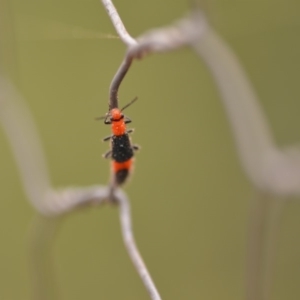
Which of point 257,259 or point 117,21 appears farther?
point 257,259

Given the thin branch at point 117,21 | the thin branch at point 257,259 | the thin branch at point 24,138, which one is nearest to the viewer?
the thin branch at point 117,21

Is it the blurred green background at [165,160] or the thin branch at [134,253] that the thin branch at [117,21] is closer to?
the thin branch at [134,253]

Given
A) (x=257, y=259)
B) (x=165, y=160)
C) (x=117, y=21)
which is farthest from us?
(x=165, y=160)

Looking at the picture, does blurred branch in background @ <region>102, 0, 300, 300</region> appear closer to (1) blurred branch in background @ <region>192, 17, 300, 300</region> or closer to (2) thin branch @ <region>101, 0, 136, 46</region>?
(1) blurred branch in background @ <region>192, 17, 300, 300</region>

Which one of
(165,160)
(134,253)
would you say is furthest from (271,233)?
(165,160)

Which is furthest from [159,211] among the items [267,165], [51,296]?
[267,165]

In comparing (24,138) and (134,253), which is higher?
(24,138)

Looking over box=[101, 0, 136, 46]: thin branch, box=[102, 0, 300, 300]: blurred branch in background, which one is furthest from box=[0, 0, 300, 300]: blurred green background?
box=[101, 0, 136, 46]: thin branch

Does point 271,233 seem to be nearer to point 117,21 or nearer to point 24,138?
point 117,21

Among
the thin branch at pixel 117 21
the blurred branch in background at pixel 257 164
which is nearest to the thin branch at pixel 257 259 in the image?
the blurred branch in background at pixel 257 164
